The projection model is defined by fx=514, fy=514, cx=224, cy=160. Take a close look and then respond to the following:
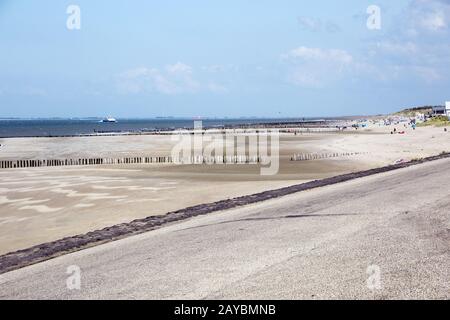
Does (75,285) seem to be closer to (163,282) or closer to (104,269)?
(104,269)

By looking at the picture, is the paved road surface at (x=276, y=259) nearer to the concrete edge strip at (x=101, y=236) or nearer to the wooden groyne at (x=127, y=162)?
the concrete edge strip at (x=101, y=236)

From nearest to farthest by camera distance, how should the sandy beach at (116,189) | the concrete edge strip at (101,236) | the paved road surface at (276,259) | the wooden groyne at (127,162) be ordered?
the paved road surface at (276,259) → the concrete edge strip at (101,236) → the sandy beach at (116,189) → the wooden groyne at (127,162)

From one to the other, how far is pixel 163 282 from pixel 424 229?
6866 mm

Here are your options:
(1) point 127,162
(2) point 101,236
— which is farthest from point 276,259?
(1) point 127,162

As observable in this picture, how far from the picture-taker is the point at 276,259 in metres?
10.9

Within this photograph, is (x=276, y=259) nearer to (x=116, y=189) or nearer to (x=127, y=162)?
(x=116, y=189)

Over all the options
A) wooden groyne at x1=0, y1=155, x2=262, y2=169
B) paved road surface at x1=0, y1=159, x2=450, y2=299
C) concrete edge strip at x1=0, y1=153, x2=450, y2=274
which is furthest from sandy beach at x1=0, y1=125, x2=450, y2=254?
paved road surface at x1=0, y1=159, x2=450, y2=299

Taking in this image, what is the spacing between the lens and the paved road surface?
9273 millimetres

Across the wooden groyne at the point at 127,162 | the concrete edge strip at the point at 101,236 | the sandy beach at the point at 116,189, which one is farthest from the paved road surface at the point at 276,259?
the wooden groyne at the point at 127,162

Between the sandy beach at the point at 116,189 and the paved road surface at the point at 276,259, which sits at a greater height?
the paved road surface at the point at 276,259

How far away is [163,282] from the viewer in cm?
998

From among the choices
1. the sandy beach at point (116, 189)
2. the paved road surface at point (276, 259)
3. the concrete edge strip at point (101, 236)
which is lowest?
the sandy beach at point (116, 189)

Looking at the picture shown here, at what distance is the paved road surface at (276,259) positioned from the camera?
30.4 feet
